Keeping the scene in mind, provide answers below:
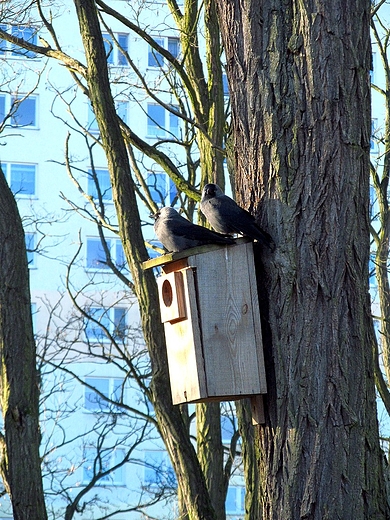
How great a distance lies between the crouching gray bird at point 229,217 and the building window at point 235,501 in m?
23.6

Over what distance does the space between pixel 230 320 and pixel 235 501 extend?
2518 cm

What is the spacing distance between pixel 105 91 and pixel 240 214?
3154 millimetres

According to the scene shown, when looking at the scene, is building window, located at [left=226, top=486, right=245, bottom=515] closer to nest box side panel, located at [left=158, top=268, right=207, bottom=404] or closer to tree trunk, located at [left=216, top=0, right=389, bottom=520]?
nest box side panel, located at [left=158, top=268, right=207, bottom=404]

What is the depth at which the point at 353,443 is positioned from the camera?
12.4ft

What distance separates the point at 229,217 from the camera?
443 cm

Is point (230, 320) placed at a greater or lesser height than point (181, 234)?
lesser

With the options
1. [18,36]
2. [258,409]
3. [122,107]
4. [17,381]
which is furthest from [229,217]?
[122,107]

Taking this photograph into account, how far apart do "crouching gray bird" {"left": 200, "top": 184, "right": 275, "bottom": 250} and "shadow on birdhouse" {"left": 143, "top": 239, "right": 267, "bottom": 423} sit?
135 mm

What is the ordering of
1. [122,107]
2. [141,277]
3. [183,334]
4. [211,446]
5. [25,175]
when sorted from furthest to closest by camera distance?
[25,175] → [122,107] → [211,446] → [141,277] → [183,334]

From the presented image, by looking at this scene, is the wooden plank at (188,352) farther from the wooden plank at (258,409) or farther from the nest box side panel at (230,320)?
the wooden plank at (258,409)

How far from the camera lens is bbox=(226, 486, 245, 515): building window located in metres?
27.6

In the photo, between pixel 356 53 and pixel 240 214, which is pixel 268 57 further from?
pixel 240 214

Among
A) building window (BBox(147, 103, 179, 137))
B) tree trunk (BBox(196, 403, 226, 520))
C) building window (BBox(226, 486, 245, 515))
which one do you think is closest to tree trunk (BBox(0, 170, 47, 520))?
tree trunk (BBox(196, 403, 226, 520))

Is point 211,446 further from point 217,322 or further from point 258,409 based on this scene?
point 258,409
